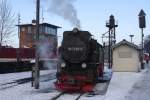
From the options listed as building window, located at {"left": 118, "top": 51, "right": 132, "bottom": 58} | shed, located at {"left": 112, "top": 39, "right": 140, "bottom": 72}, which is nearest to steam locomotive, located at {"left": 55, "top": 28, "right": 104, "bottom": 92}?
shed, located at {"left": 112, "top": 39, "right": 140, "bottom": 72}

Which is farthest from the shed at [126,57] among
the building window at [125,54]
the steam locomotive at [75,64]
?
the steam locomotive at [75,64]

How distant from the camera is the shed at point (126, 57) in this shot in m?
40.9

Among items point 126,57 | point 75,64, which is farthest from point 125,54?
point 75,64

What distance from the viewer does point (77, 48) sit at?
20.5 meters

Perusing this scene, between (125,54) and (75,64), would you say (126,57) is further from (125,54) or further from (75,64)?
(75,64)

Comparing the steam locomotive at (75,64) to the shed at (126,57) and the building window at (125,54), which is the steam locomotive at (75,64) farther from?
the building window at (125,54)

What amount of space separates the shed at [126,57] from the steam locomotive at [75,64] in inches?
813

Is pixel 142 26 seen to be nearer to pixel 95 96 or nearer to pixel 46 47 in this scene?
pixel 46 47

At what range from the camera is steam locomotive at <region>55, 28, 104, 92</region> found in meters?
20.0

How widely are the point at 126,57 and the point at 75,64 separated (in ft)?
71.1

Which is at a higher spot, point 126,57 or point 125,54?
point 125,54

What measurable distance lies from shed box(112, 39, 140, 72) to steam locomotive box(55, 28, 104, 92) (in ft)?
67.8

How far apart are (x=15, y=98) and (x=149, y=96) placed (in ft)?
19.7

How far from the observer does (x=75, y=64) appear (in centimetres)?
2053
